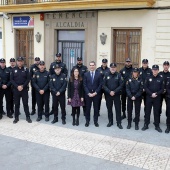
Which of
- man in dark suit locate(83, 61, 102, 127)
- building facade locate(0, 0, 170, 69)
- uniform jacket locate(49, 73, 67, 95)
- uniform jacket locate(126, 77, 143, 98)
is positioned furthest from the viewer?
building facade locate(0, 0, 170, 69)

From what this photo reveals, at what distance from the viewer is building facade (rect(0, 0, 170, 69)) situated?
35.2ft

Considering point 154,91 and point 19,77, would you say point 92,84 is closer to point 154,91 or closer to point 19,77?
point 154,91

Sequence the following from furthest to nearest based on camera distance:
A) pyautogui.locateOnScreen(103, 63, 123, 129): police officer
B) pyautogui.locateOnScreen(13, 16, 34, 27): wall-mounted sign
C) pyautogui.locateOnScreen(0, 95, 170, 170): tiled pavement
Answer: pyautogui.locateOnScreen(13, 16, 34, 27): wall-mounted sign < pyautogui.locateOnScreen(103, 63, 123, 129): police officer < pyautogui.locateOnScreen(0, 95, 170, 170): tiled pavement

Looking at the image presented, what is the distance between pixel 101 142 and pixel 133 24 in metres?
6.17

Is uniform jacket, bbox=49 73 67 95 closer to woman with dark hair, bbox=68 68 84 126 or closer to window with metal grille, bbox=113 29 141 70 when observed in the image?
woman with dark hair, bbox=68 68 84 126

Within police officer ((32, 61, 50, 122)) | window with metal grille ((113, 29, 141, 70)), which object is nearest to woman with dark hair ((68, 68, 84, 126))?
police officer ((32, 61, 50, 122))

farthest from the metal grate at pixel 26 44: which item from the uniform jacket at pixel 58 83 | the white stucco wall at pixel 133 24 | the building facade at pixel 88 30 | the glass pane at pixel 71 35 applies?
the uniform jacket at pixel 58 83

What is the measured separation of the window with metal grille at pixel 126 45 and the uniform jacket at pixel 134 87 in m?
4.18

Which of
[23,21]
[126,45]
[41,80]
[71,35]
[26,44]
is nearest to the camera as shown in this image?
[41,80]

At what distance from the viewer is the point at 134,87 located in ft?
24.3

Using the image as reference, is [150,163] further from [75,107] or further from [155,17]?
[155,17]

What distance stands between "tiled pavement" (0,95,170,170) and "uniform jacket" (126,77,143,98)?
38.0 inches

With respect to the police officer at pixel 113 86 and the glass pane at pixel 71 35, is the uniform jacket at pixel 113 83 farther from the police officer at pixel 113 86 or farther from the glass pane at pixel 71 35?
the glass pane at pixel 71 35

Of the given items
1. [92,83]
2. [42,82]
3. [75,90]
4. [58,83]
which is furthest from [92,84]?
[42,82]
